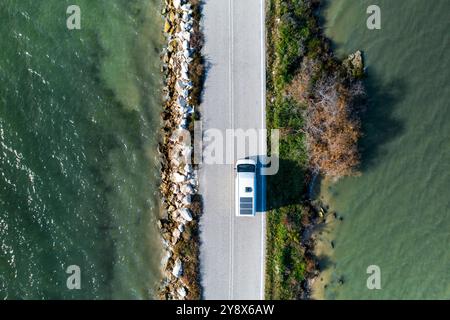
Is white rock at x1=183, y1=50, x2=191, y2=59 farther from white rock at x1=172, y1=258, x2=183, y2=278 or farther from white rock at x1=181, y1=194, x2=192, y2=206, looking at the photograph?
white rock at x1=172, y1=258, x2=183, y2=278

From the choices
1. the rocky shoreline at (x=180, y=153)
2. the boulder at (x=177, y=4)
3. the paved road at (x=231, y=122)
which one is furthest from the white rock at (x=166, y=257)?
the boulder at (x=177, y=4)

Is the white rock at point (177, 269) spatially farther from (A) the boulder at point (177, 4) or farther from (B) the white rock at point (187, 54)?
(A) the boulder at point (177, 4)

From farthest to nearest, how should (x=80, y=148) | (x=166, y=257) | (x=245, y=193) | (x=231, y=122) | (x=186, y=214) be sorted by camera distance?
(x=166, y=257) < (x=80, y=148) < (x=186, y=214) < (x=231, y=122) < (x=245, y=193)

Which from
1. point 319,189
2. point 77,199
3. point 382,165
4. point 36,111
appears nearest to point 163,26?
point 36,111

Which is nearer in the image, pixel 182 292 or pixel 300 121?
pixel 300 121

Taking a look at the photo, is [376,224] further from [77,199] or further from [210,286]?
[77,199]

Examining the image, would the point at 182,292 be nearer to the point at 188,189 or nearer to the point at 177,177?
the point at 188,189

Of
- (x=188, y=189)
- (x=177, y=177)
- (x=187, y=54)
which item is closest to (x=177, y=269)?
(x=188, y=189)
